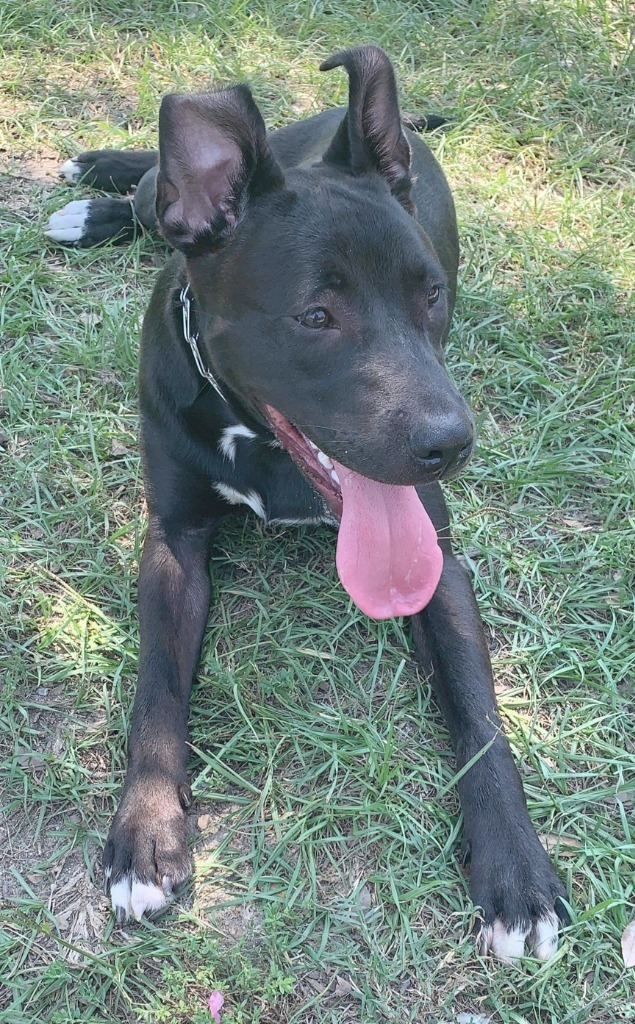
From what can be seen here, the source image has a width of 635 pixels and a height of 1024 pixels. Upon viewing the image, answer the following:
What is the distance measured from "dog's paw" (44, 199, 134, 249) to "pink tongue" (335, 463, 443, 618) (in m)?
2.34

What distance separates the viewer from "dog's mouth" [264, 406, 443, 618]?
2816 mm

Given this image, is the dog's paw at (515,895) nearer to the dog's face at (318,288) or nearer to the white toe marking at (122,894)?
the white toe marking at (122,894)

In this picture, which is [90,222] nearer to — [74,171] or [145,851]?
[74,171]

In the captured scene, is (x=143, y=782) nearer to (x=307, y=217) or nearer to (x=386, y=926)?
(x=386, y=926)

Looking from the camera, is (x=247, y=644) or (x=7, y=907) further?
(x=247, y=644)

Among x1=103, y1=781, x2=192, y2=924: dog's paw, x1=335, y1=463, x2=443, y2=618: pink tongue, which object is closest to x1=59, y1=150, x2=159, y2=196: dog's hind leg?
x1=335, y1=463, x2=443, y2=618: pink tongue

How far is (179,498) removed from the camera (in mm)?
3268

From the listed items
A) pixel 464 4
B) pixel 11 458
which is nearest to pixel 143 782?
pixel 11 458

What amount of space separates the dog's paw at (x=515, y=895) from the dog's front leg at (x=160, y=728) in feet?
2.64

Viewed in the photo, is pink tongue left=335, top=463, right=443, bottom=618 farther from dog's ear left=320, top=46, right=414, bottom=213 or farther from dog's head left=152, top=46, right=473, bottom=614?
dog's ear left=320, top=46, right=414, bottom=213

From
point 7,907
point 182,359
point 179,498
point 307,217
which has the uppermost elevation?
point 307,217

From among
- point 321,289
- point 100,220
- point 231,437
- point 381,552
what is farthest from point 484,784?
point 100,220

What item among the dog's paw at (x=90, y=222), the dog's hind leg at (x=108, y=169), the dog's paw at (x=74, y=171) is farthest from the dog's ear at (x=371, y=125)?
the dog's paw at (x=74, y=171)

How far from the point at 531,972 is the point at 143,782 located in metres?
1.14
